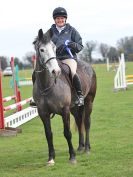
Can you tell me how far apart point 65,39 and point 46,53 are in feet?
3.57

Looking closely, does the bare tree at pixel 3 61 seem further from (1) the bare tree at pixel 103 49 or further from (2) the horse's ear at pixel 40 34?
(2) the horse's ear at pixel 40 34

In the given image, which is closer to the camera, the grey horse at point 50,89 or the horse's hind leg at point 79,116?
the grey horse at point 50,89

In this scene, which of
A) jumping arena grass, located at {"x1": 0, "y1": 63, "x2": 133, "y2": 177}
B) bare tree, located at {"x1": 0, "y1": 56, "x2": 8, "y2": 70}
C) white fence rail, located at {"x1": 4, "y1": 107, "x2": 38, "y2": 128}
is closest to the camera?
jumping arena grass, located at {"x1": 0, "y1": 63, "x2": 133, "y2": 177}

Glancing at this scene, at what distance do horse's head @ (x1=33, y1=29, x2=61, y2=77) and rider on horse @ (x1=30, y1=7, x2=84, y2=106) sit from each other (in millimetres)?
810

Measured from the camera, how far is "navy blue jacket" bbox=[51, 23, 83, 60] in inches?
310

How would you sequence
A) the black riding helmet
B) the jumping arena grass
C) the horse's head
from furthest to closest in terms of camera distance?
1. the black riding helmet
2. the horse's head
3. the jumping arena grass

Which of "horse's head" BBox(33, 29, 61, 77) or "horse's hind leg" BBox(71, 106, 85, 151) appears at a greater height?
"horse's head" BBox(33, 29, 61, 77)

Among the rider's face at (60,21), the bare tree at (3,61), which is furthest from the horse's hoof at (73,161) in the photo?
the bare tree at (3,61)

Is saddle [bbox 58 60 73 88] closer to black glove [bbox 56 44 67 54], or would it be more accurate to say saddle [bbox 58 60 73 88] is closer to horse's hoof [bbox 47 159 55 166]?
black glove [bbox 56 44 67 54]

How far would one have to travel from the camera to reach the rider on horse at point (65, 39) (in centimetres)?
781

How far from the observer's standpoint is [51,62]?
22.3 ft

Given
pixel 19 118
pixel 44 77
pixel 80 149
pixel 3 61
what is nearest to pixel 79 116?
pixel 80 149

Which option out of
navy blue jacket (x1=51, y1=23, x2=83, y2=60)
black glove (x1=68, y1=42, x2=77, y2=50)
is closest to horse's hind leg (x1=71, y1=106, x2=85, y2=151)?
navy blue jacket (x1=51, y1=23, x2=83, y2=60)

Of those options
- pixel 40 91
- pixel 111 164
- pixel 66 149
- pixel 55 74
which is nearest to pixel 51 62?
pixel 55 74
